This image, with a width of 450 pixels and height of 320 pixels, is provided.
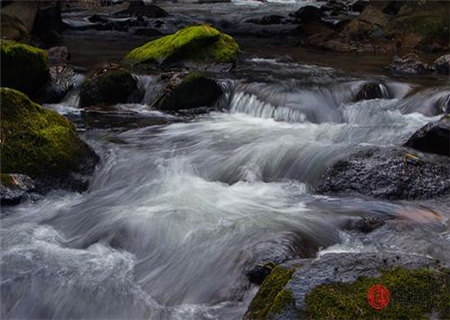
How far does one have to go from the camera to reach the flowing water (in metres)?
4.56

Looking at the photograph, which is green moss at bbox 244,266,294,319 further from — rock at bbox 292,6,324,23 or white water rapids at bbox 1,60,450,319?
rock at bbox 292,6,324,23

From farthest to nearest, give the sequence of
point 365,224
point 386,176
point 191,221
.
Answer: point 386,176
point 191,221
point 365,224

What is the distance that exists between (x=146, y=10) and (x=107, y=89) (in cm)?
1484

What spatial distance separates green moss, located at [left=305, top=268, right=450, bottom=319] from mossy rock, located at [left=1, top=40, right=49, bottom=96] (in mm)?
8473

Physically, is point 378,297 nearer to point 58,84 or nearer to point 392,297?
point 392,297

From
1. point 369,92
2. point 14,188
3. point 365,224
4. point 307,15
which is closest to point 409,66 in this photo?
point 369,92

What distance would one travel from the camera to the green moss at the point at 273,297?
3077mm

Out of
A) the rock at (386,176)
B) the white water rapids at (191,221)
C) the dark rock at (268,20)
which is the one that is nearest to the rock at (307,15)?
the dark rock at (268,20)

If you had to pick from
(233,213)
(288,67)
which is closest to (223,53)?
(288,67)

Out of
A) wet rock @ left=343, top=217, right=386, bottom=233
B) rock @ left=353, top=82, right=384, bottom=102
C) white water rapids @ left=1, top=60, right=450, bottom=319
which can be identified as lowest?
white water rapids @ left=1, top=60, right=450, bottom=319

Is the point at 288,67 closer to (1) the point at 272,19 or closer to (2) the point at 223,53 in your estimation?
(2) the point at 223,53

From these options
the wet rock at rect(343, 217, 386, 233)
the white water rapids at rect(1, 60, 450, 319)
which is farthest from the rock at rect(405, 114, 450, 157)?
the wet rock at rect(343, 217, 386, 233)

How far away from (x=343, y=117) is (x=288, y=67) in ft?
10.7

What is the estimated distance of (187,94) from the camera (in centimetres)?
1001
